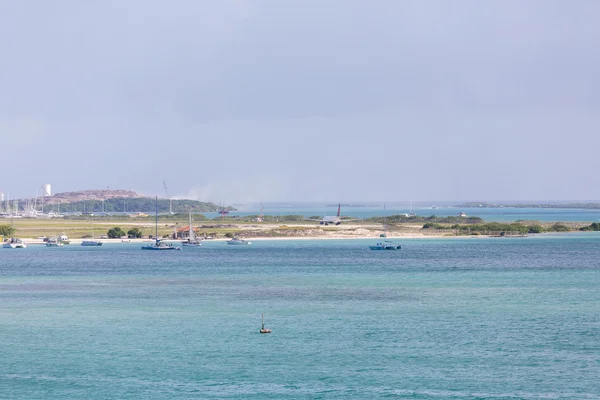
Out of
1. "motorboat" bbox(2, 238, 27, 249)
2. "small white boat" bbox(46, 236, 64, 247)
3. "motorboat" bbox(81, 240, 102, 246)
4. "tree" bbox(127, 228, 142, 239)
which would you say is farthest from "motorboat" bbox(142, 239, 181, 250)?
"tree" bbox(127, 228, 142, 239)

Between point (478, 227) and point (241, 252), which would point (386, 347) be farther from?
point (478, 227)

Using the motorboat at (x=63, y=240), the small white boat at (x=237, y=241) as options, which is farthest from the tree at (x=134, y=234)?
the small white boat at (x=237, y=241)

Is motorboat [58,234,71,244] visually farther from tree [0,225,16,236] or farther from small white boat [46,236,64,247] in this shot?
tree [0,225,16,236]

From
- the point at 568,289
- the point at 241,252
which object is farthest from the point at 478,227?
the point at 568,289

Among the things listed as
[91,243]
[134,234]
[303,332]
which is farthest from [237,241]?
[303,332]

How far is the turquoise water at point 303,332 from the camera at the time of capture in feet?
134

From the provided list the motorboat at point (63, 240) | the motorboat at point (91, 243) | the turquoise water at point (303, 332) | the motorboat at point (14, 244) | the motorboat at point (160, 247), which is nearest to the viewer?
the turquoise water at point (303, 332)

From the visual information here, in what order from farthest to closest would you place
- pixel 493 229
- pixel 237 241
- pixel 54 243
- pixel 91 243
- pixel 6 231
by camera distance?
pixel 493 229 < pixel 6 231 < pixel 91 243 < pixel 237 241 < pixel 54 243

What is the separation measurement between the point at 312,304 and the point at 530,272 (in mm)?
38400

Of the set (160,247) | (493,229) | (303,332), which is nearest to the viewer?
(303,332)

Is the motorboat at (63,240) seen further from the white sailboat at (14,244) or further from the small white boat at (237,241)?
the small white boat at (237,241)

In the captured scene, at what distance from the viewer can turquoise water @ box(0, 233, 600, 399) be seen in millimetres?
40938

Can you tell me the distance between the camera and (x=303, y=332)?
54.3 metres

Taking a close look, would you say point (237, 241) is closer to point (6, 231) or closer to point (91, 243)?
Result: point (91, 243)
